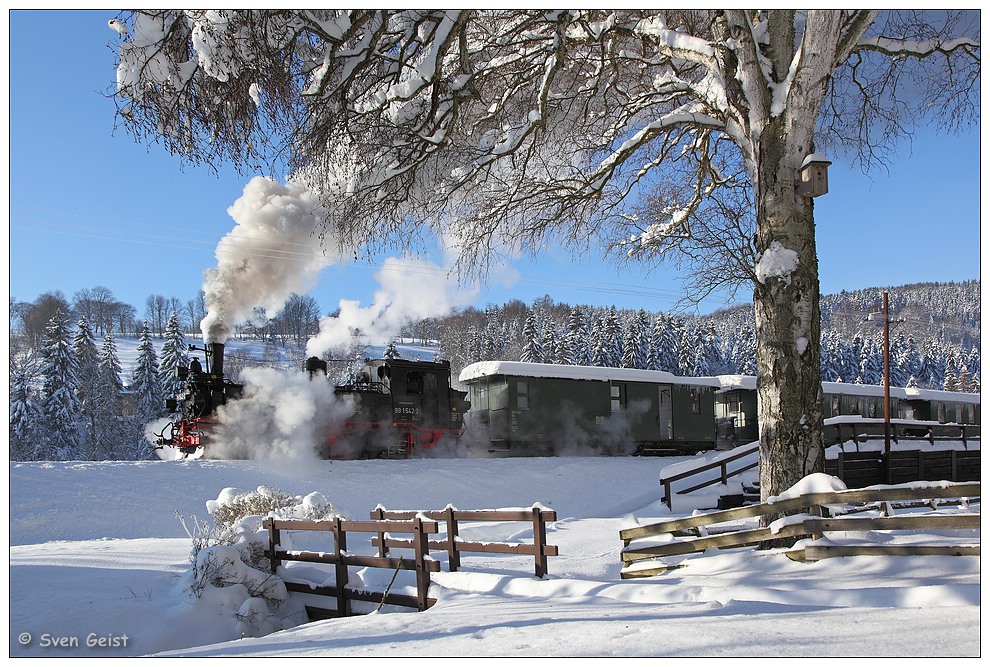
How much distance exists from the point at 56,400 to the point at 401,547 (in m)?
28.4

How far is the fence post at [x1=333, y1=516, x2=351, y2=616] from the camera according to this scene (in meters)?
6.94

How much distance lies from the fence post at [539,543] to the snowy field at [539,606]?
0.52ft

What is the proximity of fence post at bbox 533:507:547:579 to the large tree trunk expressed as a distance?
6.90 ft

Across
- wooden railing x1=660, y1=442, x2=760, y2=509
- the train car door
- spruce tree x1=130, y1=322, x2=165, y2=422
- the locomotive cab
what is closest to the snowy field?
wooden railing x1=660, y1=442, x2=760, y2=509

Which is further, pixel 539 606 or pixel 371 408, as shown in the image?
pixel 371 408

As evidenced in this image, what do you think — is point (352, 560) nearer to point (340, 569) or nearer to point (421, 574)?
point (340, 569)

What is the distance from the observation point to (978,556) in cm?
491

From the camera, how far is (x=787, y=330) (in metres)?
6.12

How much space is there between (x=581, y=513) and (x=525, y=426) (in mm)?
6378

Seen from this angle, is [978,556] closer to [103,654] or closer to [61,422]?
[103,654]

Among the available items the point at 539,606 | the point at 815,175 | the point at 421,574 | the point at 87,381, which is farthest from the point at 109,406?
the point at 815,175

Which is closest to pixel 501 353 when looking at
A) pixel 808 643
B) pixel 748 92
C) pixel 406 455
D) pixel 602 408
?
pixel 602 408

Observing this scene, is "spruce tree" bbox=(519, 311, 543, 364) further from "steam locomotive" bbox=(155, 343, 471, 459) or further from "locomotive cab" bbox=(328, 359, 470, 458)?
"locomotive cab" bbox=(328, 359, 470, 458)

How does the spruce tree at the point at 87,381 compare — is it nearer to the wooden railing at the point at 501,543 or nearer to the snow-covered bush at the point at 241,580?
the snow-covered bush at the point at 241,580
